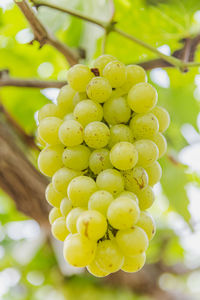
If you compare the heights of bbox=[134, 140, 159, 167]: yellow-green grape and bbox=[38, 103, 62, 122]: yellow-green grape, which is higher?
bbox=[38, 103, 62, 122]: yellow-green grape

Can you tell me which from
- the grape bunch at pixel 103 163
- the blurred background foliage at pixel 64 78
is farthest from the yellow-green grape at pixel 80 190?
the blurred background foliage at pixel 64 78

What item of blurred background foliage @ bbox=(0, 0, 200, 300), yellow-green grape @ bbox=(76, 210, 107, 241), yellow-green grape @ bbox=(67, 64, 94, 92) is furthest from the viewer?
blurred background foliage @ bbox=(0, 0, 200, 300)

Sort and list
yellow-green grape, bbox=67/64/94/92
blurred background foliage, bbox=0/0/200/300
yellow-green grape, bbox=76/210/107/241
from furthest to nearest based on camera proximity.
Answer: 1. blurred background foliage, bbox=0/0/200/300
2. yellow-green grape, bbox=67/64/94/92
3. yellow-green grape, bbox=76/210/107/241


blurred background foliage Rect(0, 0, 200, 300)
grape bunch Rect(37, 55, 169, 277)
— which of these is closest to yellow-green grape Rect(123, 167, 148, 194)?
grape bunch Rect(37, 55, 169, 277)

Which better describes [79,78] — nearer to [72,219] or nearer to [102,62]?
[102,62]

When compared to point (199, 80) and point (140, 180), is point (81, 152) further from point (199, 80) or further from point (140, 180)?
point (199, 80)

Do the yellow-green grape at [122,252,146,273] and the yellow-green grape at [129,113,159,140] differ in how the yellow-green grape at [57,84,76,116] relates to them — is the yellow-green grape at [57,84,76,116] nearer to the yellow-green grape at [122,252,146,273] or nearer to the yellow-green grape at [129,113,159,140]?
the yellow-green grape at [129,113,159,140]

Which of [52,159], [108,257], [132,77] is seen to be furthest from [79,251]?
[132,77]

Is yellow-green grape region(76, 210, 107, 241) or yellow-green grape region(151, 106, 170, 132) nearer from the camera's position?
yellow-green grape region(76, 210, 107, 241)
